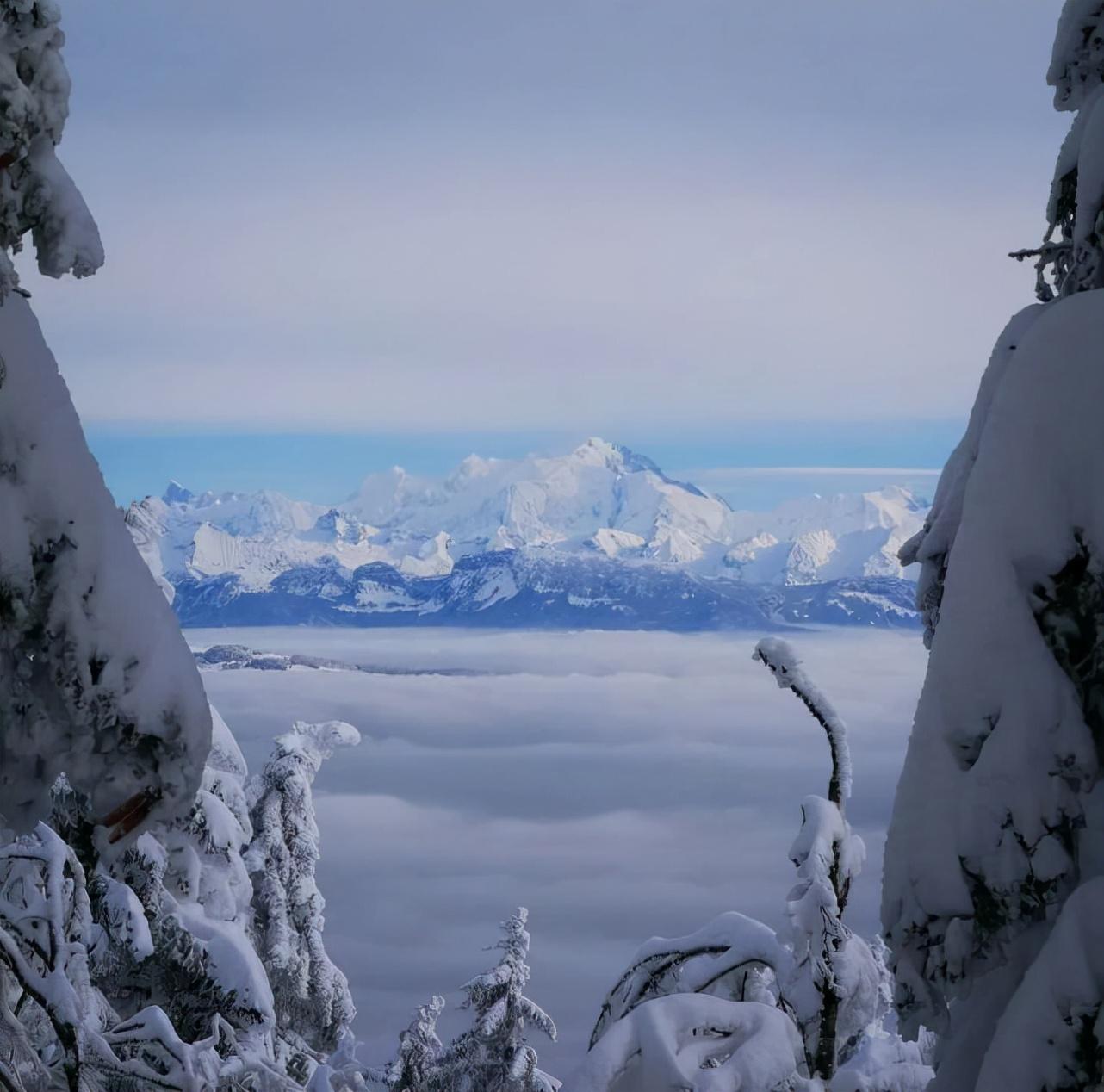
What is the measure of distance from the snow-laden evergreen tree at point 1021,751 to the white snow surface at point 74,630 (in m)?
2.46

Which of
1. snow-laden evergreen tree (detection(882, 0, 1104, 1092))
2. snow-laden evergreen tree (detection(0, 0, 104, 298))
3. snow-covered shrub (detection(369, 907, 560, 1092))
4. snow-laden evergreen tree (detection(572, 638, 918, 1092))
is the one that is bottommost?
snow-covered shrub (detection(369, 907, 560, 1092))

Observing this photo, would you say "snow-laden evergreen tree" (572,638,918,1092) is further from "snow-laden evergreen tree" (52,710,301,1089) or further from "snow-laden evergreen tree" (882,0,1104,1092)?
"snow-laden evergreen tree" (52,710,301,1089)

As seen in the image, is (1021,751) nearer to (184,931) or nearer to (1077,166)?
(1077,166)

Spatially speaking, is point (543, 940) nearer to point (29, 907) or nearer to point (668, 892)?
point (668, 892)

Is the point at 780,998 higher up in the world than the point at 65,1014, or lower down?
lower down

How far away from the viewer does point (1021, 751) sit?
13.3 ft

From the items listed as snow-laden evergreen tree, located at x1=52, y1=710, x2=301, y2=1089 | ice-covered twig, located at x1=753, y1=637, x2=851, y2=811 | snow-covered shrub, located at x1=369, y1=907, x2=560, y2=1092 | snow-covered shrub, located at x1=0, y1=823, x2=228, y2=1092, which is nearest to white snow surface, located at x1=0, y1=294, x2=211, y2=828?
snow-covered shrub, located at x1=0, y1=823, x2=228, y2=1092

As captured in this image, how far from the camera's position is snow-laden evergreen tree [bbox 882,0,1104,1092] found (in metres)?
4.02

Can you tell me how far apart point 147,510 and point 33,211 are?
31.9 ft

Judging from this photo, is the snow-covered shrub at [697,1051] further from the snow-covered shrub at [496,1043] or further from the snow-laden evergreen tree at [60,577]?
the snow-covered shrub at [496,1043]

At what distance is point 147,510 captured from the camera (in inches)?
533

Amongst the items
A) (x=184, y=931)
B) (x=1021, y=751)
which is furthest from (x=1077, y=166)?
(x=184, y=931)

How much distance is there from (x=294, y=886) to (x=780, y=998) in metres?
14.6

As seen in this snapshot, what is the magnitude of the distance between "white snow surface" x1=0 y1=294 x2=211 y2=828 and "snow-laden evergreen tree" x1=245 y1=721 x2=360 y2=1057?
50.8 ft
